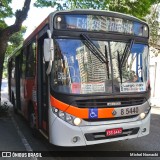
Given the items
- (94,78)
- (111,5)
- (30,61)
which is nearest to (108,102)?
(94,78)

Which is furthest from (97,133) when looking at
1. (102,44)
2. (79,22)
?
(79,22)

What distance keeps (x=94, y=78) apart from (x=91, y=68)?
0.21m

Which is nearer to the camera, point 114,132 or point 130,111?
point 114,132

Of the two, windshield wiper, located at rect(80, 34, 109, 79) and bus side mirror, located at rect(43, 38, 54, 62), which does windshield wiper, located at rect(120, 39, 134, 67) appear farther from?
bus side mirror, located at rect(43, 38, 54, 62)

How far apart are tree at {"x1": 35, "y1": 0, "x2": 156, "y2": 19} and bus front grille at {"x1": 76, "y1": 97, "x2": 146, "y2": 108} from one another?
307 inches

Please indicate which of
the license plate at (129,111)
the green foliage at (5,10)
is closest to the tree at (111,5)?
the green foliage at (5,10)

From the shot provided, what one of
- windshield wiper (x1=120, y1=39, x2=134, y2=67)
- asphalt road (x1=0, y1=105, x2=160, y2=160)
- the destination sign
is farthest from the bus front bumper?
the destination sign

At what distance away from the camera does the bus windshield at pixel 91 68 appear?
602 centimetres

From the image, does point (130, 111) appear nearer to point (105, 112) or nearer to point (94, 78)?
point (105, 112)

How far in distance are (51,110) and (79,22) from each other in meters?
1.92

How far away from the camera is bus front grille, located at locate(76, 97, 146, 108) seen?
19.5ft

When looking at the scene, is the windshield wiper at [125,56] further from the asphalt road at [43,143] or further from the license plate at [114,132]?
the asphalt road at [43,143]

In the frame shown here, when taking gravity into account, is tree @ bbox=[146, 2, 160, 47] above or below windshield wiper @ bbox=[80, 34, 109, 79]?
above

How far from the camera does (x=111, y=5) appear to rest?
14.2 metres
